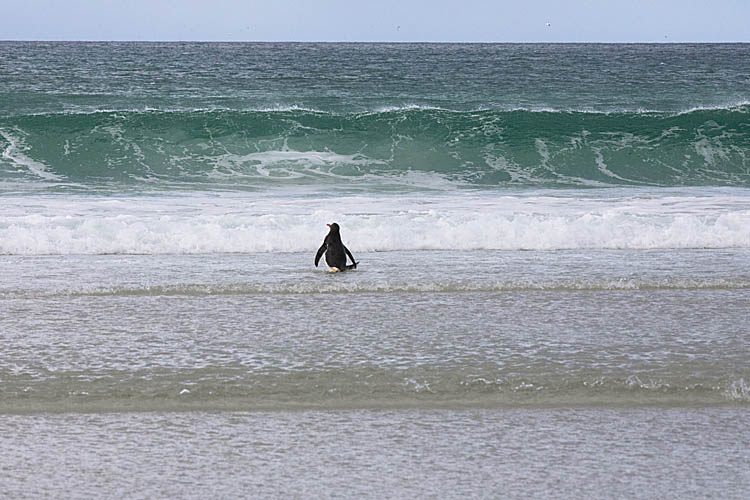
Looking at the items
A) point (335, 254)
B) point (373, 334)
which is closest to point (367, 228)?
point (335, 254)

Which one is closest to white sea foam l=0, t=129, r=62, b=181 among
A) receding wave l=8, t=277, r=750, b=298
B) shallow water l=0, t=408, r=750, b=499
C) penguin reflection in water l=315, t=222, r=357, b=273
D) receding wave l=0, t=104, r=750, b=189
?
receding wave l=0, t=104, r=750, b=189

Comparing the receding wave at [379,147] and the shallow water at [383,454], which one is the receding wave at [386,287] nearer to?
the shallow water at [383,454]

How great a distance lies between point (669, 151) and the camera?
2266 cm

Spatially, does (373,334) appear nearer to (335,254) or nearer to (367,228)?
(335,254)

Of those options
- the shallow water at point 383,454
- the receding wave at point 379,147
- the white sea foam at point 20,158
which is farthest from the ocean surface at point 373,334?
the receding wave at point 379,147

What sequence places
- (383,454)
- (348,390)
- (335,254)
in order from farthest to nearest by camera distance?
1. (335,254)
2. (348,390)
3. (383,454)

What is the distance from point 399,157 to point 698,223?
11.1 m

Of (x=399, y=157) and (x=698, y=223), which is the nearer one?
(x=698, y=223)

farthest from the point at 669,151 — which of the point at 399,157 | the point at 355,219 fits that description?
the point at 355,219

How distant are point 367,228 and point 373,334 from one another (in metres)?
5.11

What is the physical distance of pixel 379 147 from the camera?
2283 cm

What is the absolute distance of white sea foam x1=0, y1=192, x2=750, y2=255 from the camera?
1078 centimetres

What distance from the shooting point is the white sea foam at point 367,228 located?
10781 mm

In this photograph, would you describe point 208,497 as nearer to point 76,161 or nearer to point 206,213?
point 206,213
